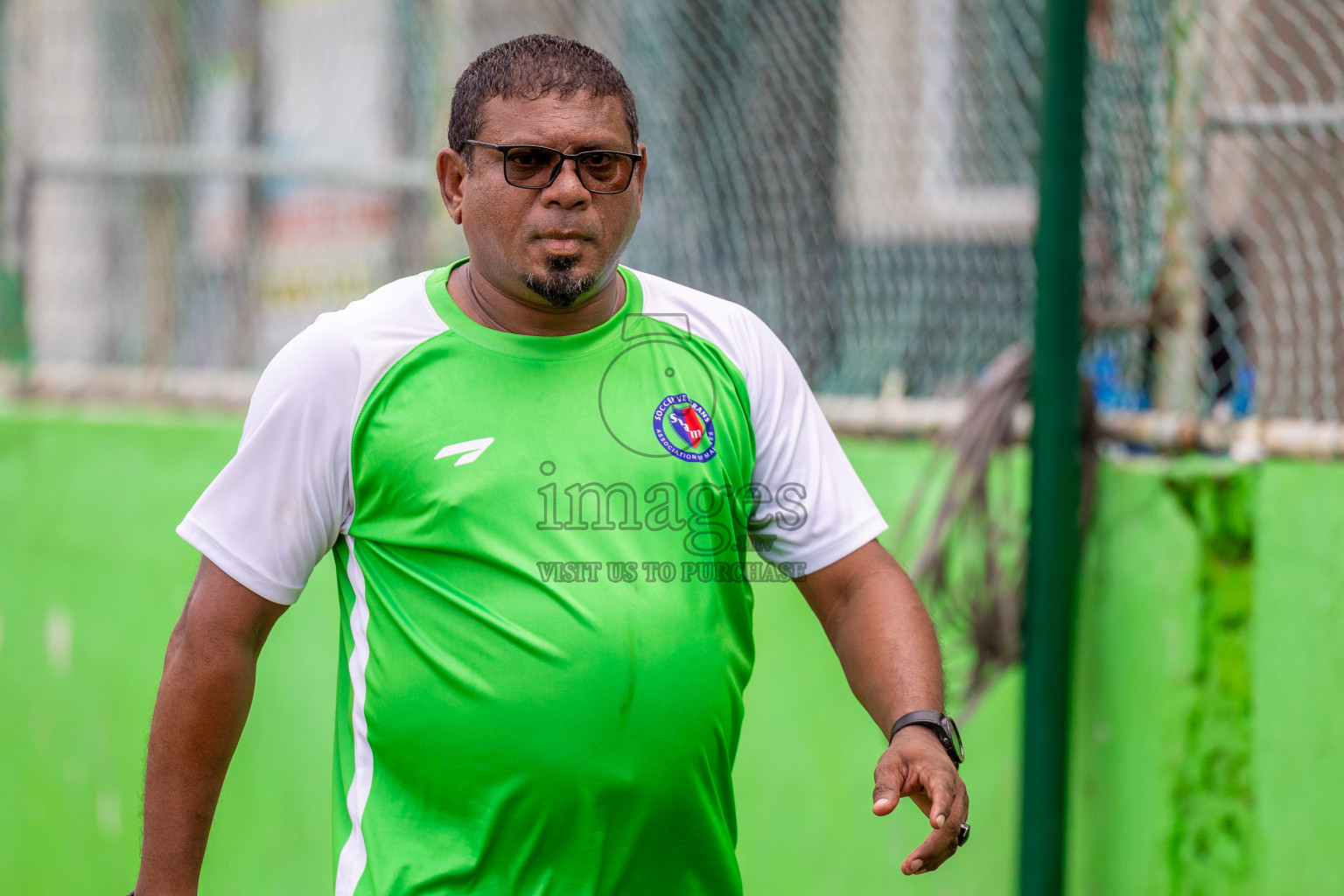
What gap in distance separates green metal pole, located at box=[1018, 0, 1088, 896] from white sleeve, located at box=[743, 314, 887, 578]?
1.25 m

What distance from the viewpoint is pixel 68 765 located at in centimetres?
566

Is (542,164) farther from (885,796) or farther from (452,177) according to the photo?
(885,796)

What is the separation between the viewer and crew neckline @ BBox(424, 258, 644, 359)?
2387 millimetres

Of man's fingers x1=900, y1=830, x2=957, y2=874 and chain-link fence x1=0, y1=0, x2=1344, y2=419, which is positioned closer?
man's fingers x1=900, y1=830, x2=957, y2=874

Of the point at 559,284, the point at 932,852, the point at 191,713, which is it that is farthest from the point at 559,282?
the point at 932,852

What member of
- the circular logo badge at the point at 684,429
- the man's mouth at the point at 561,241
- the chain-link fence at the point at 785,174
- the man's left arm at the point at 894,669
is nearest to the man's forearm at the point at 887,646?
the man's left arm at the point at 894,669

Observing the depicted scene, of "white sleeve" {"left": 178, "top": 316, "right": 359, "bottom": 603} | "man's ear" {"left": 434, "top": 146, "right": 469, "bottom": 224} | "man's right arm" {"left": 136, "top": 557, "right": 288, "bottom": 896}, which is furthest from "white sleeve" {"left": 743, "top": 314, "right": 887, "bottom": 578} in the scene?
"man's right arm" {"left": 136, "top": 557, "right": 288, "bottom": 896}

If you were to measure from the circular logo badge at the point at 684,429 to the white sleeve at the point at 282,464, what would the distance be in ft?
1.58

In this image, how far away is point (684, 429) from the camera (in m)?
2.40

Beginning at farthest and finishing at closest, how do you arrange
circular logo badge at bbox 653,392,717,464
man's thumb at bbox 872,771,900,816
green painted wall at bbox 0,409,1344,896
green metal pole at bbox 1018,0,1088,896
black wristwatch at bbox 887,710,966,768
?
green metal pole at bbox 1018,0,1088,896
green painted wall at bbox 0,409,1344,896
circular logo badge at bbox 653,392,717,464
black wristwatch at bbox 887,710,966,768
man's thumb at bbox 872,771,900,816

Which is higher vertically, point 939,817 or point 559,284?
point 559,284

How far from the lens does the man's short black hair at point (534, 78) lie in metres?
2.35

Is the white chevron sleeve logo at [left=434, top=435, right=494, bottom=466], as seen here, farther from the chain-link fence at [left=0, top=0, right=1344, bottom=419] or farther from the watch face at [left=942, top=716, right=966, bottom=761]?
the chain-link fence at [left=0, top=0, right=1344, bottom=419]

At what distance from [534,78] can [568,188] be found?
185mm
